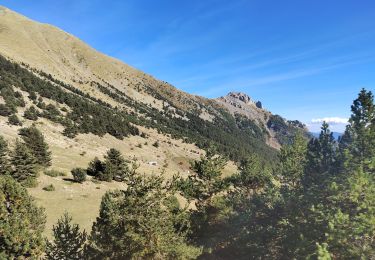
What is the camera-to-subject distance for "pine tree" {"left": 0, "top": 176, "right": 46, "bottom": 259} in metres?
21.6

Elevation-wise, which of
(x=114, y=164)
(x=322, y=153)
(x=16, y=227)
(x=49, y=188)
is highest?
(x=322, y=153)

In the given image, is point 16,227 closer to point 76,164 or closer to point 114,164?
point 114,164

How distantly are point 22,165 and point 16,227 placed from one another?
23717 millimetres

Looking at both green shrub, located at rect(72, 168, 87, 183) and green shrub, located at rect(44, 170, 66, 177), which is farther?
green shrub, located at rect(44, 170, 66, 177)

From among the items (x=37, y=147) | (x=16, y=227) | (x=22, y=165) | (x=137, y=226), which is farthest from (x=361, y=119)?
(x=37, y=147)

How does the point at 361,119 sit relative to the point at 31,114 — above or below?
above

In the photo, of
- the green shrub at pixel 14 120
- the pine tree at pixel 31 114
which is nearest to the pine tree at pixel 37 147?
the green shrub at pixel 14 120

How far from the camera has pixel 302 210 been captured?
33031mm

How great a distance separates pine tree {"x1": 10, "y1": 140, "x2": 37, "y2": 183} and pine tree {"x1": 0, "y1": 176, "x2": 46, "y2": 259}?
17.8 m

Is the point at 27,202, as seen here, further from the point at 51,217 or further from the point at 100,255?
the point at 51,217

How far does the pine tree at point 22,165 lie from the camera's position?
42769mm

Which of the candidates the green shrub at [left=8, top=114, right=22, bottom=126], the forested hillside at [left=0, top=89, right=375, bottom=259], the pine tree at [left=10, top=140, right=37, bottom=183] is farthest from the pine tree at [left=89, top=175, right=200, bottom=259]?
the green shrub at [left=8, top=114, right=22, bottom=126]

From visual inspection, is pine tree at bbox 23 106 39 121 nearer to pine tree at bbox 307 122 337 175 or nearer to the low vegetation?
the low vegetation

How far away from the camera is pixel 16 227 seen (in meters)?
22.1
